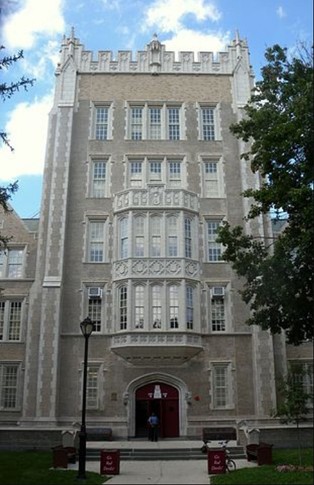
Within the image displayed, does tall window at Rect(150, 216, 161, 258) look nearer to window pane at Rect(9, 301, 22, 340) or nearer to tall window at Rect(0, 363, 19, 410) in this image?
window pane at Rect(9, 301, 22, 340)

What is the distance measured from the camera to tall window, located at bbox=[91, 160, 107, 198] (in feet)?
101

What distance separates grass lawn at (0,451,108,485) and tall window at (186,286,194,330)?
10337 mm

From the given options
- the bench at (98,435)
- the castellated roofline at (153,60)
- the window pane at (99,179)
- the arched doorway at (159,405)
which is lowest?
the bench at (98,435)

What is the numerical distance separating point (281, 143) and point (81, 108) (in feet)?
60.7

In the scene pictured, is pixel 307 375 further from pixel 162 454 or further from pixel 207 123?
pixel 207 123

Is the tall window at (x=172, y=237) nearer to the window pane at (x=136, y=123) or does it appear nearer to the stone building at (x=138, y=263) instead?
the stone building at (x=138, y=263)

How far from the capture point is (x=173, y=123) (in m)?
32.4

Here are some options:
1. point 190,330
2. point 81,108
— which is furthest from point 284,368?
point 81,108

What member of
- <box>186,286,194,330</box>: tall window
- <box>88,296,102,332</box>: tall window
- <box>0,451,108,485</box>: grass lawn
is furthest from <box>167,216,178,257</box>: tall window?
<box>0,451,108,485</box>: grass lawn

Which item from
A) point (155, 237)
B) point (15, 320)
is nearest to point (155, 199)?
point (155, 237)

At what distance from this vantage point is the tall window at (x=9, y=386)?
2744 centimetres

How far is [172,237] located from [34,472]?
51.2 ft

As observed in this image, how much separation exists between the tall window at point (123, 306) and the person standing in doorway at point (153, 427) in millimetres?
4818

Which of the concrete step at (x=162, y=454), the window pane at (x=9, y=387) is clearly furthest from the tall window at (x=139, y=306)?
the window pane at (x=9, y=387)
